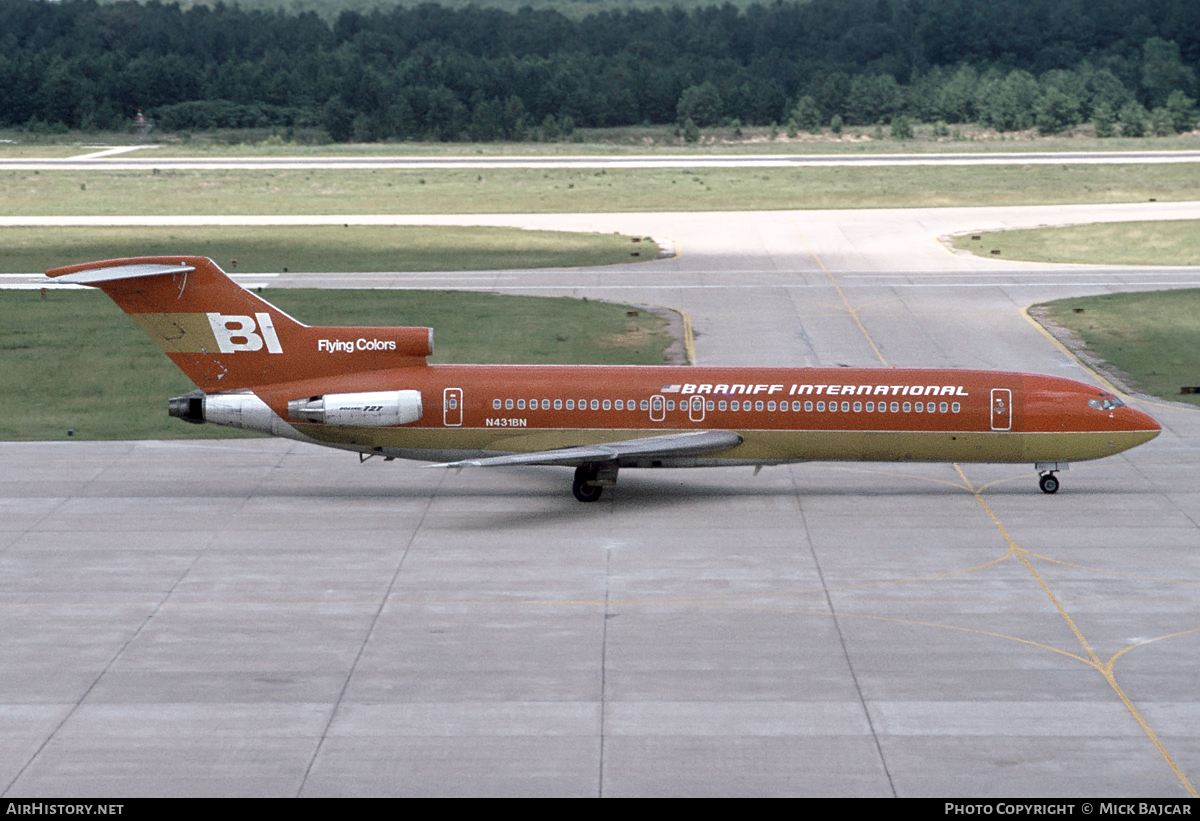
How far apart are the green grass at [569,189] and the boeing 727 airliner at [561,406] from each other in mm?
61315

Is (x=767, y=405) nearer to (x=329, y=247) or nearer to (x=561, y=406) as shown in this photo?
(x=561, y=406)

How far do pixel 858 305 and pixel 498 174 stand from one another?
54793mm

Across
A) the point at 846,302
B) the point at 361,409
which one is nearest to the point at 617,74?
the point at 846,302

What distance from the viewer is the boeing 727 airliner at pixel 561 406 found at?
3434 centimetres

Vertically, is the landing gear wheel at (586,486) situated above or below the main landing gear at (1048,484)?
above

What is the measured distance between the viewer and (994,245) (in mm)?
79750

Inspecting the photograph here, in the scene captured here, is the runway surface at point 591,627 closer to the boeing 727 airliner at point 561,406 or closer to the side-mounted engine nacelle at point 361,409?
the boeing 727 airliner at point 561,406

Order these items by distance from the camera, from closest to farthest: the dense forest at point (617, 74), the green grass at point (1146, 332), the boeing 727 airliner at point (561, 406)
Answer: the boeing 727 airliner at point (561, 406), the green grass at point (1146, 332), the dense forest at point (617, 74)

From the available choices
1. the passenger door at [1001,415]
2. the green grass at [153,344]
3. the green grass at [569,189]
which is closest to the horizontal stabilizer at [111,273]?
the green grass at [153,344]

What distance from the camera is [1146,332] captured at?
56.8 m

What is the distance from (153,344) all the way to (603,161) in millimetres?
69330

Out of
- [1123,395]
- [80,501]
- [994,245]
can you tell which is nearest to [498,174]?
[994,245]

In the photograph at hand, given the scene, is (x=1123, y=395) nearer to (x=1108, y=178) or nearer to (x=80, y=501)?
(x=80, y=501)

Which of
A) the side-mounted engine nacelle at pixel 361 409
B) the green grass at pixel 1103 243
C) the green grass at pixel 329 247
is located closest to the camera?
the side-mounted engine nacelle at pixel 361 409
